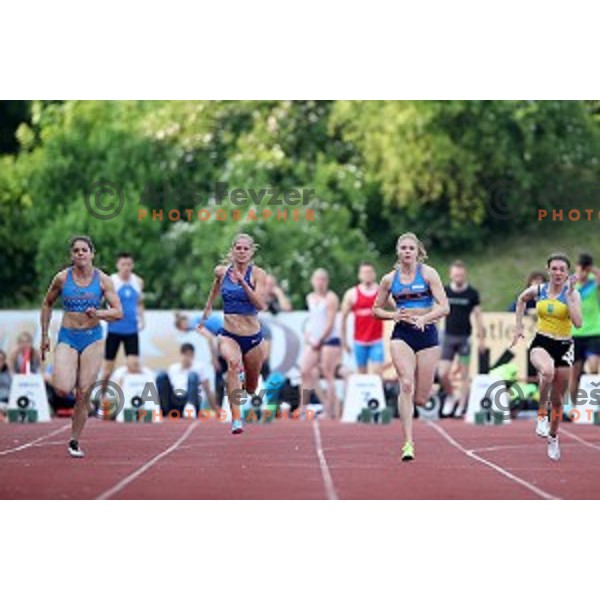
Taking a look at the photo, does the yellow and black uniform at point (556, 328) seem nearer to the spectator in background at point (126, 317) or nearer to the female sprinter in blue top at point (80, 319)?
the female sprinter in blue top at point (80, 319)

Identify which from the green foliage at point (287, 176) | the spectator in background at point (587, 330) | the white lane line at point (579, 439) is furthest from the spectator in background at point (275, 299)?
the white lane line at point (579, 439)

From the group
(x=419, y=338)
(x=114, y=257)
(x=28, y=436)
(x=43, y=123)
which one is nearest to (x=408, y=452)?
(x=419, y=338)

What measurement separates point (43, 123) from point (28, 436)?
516 cm

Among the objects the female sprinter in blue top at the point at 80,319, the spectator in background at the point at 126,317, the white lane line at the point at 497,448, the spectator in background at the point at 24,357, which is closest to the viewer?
the female sprinter in blue top at the point at 80,319

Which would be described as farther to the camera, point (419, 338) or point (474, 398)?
point (474, 398)

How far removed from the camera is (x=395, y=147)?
2136 centimetres

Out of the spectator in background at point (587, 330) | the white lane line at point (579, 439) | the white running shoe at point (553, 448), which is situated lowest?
the white lane line at point (579, 439)

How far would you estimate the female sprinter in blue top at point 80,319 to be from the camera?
45.3 ft

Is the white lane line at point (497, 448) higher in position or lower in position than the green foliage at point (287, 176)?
lower

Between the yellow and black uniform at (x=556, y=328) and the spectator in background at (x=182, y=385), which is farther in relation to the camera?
the spectator in background at (x=182, y=385)

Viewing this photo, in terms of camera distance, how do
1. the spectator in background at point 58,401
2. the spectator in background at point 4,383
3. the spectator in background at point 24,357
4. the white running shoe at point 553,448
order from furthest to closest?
1. the spectator in background at point 58,401
2. the spectator in background at point 24,357
3. the spectator in background at point 4,383
4. the white running shoe at point 553,448

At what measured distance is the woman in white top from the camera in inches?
765
